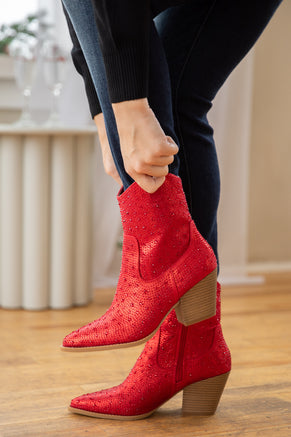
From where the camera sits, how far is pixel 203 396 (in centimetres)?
94

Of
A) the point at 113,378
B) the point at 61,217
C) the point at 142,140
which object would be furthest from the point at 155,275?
the point at 61,217

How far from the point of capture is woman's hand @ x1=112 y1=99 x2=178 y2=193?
2.42 ft

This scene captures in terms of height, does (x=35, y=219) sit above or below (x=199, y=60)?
below

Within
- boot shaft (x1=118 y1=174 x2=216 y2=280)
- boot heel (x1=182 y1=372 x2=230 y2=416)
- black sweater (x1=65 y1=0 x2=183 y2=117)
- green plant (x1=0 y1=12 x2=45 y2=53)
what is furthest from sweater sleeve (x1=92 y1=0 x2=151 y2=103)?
green plant (x1=0 y1=12 x2=45 y2=53)

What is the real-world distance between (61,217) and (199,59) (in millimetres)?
1176

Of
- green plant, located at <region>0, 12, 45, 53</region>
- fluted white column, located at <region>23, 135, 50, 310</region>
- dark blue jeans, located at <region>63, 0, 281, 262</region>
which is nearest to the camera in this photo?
dark blue jeans, located at <region>63, 0, 281, 262</region>

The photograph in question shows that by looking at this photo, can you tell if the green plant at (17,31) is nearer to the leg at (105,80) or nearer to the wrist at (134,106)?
the leg at (105,80)

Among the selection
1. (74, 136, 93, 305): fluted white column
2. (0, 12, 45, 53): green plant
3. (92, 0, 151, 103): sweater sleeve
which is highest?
(92, 0, 151, 103): sweater sleeve

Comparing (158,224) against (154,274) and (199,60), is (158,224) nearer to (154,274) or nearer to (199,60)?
(154,274)

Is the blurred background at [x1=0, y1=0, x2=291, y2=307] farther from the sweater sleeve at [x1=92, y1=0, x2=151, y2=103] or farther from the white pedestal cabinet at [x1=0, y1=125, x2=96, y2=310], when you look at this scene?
the sweater sleeve at [x1=92, y1=0, x2=151, y2=103]

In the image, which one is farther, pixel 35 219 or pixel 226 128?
pixel 226 128

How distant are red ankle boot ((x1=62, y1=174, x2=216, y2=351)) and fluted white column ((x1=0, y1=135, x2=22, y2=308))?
1199 mm

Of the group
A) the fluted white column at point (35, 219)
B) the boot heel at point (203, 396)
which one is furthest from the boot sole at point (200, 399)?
the fluted white column at point (35, 219)

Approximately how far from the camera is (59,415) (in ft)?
3.17
